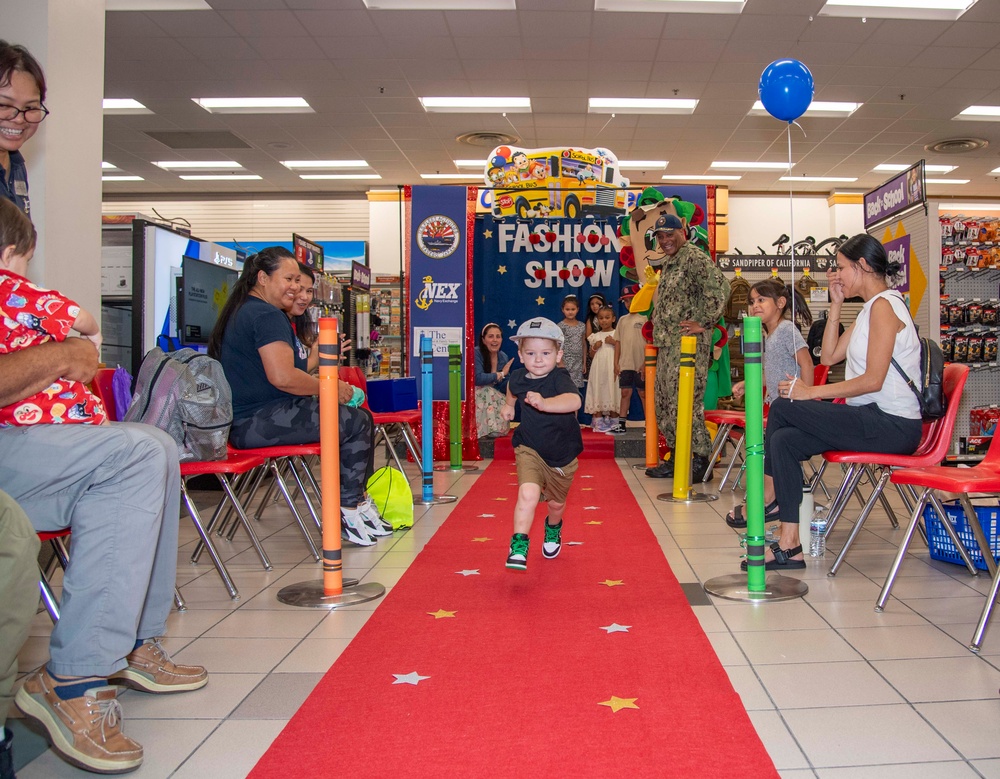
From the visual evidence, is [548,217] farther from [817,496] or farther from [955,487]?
[955,487]

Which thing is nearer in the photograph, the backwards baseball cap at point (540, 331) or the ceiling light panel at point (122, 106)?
the backwards baseball cap at point (540, 331)

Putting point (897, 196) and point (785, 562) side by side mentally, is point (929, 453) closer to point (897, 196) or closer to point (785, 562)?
point (785, 562)

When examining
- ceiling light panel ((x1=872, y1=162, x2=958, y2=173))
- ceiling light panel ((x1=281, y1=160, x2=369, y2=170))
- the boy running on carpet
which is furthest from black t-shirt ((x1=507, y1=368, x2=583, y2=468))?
ceiling light panel ((x1=872, y1=162, x2=958, y2=173))

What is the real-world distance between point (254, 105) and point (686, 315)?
7515 mm

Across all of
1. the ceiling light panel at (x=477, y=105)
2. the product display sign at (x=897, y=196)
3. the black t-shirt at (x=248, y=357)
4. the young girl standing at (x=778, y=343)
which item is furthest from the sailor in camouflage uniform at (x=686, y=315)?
the ceiling light panel at (x=477, y=105)

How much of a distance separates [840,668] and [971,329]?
6.15 meters

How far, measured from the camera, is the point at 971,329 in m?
7.31

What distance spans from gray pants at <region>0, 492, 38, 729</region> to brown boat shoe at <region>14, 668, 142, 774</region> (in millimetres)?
151

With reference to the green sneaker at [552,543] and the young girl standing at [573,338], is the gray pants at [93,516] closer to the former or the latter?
the green sneaker at [552,543]

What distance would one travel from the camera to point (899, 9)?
26.1 ft

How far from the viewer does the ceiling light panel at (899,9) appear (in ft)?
25.7

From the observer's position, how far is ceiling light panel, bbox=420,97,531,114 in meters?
10.6

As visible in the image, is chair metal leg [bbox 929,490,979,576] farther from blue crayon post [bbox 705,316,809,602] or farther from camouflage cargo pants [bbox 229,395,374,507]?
camouflage cargo pants [bbox 229,395,374,507]

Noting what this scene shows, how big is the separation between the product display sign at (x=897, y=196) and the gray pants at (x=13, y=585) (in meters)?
6.93
